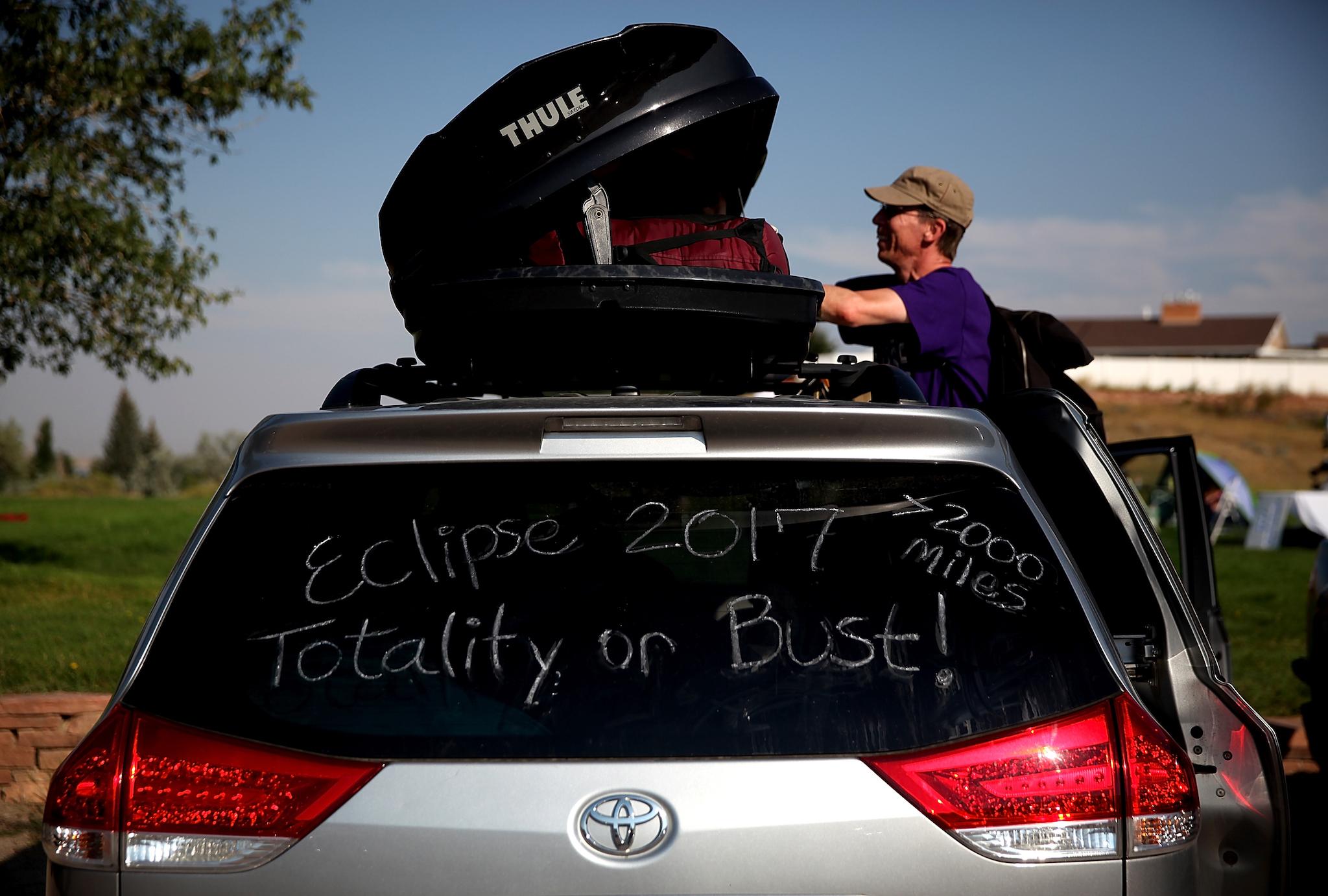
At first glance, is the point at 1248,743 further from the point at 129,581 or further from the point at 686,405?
the point at 129,581

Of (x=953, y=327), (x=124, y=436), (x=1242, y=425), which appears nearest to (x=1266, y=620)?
(x=953, y=327)

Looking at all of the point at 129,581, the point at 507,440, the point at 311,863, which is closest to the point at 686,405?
the point at 507,440

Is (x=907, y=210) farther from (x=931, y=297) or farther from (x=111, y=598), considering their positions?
(x=111, y=598)

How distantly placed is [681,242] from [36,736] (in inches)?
159

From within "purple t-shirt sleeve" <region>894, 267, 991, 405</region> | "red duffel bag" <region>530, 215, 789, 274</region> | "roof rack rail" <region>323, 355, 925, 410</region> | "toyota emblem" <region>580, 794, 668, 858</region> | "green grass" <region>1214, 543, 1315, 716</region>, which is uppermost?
"red duffel bag" <region>530, 215, 789, 274</region>

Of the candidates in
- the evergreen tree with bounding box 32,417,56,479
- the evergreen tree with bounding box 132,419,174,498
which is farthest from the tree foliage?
the evergreen tree with bounding box 32,417,56,479

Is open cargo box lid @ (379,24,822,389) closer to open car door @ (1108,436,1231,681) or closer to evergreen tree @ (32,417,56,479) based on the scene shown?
open car door @ (1108,436,1231,681)

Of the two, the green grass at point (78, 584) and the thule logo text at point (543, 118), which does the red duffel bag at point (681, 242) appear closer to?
the thule logo text at point (543, 118)

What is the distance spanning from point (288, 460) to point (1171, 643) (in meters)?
1.91

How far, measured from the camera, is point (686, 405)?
7.00 feet

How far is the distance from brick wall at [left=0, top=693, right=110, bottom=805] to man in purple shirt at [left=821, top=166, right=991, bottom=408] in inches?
152

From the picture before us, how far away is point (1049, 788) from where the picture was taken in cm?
191

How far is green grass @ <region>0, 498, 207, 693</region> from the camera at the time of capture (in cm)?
791

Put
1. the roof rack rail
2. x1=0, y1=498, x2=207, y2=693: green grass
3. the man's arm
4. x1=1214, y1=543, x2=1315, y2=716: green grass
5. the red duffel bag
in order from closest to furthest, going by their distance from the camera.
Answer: the roof rack rail → the red duffel bag → the man's arm → x1=0, y1=498, x2=207, y2=693: green grass → x1=1214, y1=543, x2=1315, y2=716: green grass
